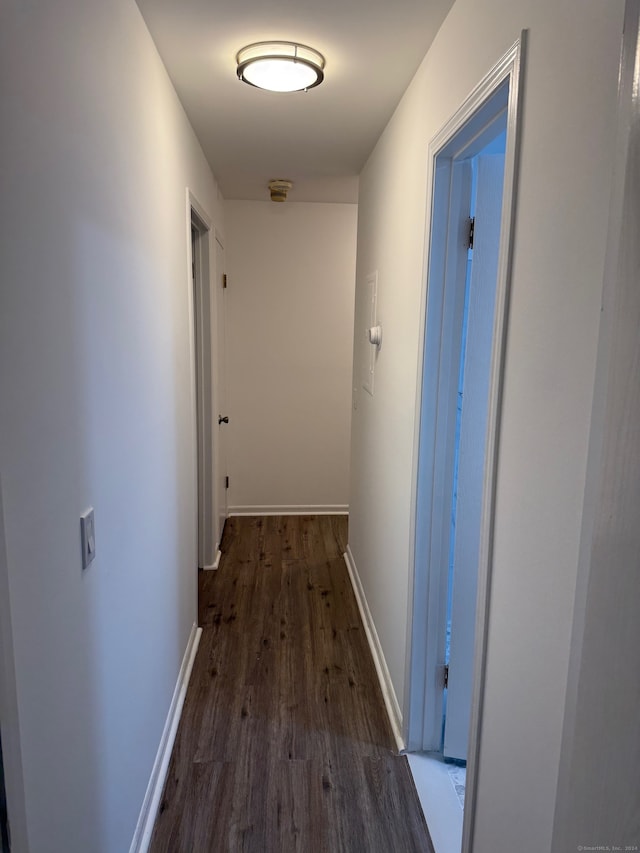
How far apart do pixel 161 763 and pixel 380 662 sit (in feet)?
3.42

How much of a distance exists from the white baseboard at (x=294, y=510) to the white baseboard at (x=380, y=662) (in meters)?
1.11

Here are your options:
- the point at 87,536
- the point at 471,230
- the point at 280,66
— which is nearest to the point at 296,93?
the point at 280,66

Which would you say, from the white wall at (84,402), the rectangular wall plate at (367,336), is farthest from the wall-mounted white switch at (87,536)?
the rectangular wall plate at (367,336)

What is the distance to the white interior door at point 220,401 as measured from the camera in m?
3.74

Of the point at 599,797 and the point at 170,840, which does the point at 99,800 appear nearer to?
the point at 170,840

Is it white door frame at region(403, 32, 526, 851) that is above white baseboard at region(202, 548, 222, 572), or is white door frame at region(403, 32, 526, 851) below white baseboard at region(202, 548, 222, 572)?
above

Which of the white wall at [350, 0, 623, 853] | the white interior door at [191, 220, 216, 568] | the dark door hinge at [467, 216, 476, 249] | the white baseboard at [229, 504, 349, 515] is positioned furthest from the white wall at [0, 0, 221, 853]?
the white baseboard at [229, 504, 349, 515]

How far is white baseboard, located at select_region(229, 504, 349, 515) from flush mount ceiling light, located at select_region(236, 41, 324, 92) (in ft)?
10.7

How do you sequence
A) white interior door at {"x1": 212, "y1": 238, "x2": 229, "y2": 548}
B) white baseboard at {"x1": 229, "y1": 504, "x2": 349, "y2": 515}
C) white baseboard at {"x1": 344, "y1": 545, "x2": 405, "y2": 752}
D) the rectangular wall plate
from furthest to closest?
white baseboard at {"x1": 229, "y1": 504, "x2": 349, "y2": 515} → white interior door at {"x1": 212, "y1": 238, "x2": 229, "y2": 548} → the rectangular wall plate → white baseboard at {"x1": 344, "y1": 545, "x2": 405, "y2": 752}

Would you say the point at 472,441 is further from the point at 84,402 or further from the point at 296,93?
the point at 296,93

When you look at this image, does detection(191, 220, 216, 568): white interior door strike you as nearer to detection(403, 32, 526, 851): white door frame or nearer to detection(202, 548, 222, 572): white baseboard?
detection(202, 548, 222, 572): white baseboard

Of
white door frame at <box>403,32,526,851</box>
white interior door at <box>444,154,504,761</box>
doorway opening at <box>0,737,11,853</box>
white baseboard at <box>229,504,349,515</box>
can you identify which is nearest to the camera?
doorway opening at <box>0,737,11,853</box>

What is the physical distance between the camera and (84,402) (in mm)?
1186

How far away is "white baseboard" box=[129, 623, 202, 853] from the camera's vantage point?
166cm
